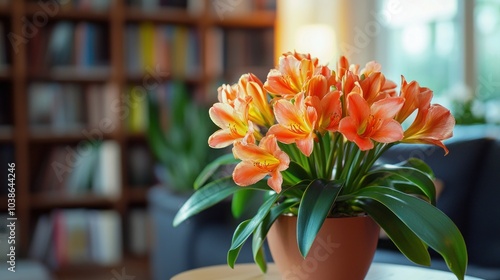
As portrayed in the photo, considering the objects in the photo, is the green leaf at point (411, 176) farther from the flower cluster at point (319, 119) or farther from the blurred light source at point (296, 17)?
the blurred light source at point (296, 17)

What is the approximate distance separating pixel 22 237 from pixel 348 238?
2874mm

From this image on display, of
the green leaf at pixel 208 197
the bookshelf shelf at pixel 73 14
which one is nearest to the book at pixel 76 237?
the bookshelf shelf at pixel 73 14

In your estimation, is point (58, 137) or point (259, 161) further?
point (58, 137)

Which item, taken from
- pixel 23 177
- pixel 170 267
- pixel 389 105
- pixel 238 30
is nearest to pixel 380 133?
pixel 389 105

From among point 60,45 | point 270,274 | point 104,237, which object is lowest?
point 104,237

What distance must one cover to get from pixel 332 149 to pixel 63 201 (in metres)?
2.86

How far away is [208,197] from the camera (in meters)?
1.23

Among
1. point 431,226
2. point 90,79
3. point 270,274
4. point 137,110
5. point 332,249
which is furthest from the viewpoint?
point 137,110

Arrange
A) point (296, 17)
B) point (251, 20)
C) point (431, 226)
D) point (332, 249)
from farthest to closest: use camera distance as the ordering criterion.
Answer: point (296, 17)
point (251, 20)
point (332, 249)
point (431, 226)

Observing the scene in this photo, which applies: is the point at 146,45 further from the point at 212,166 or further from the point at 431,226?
the point at 431,226

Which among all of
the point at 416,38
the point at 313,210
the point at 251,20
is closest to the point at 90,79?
the point at 251,20

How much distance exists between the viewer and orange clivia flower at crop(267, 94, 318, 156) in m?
1.01

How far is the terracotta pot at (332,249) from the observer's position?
A: 1.11 m

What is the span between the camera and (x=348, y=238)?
1.11m
